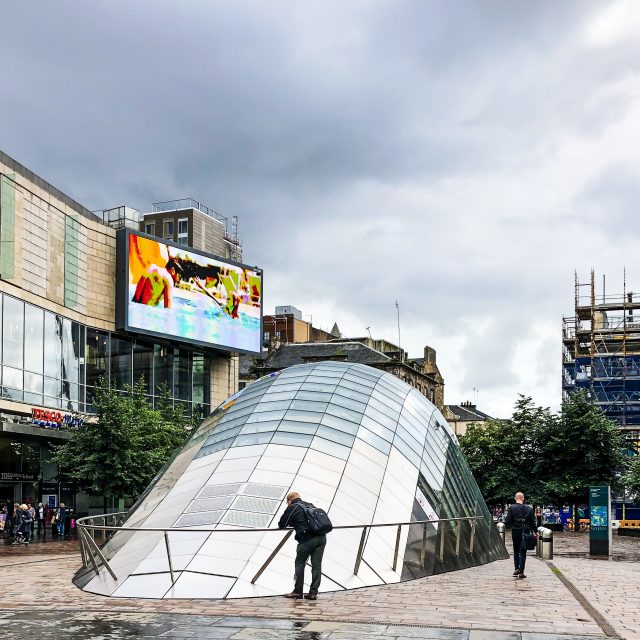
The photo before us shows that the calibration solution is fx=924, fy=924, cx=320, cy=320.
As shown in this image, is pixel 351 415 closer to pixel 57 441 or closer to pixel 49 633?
pixel 49 633

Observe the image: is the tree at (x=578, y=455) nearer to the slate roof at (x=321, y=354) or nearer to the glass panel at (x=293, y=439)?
the glass panel at (x=293, y=439)

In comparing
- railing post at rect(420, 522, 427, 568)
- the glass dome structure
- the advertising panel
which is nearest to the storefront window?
the advertising panel

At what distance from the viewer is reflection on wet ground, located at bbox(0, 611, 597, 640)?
9.36m

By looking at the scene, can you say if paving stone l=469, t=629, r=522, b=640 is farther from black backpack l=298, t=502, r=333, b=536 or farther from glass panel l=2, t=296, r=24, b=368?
glass panel l=2, t=296, r=24, b=368

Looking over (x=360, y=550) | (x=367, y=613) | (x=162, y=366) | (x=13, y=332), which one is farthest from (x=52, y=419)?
(x=367, y=613)

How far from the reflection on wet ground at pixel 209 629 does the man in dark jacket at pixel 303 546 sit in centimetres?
182

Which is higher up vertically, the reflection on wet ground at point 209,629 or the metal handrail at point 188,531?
the metal handrail at point 188,531

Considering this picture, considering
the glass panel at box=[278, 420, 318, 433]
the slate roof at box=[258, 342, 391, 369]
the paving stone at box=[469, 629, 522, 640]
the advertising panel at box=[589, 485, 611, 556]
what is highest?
the slate roof at box=[258, 342, 391, 369]

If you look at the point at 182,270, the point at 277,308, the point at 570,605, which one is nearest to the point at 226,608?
the point at 570,605

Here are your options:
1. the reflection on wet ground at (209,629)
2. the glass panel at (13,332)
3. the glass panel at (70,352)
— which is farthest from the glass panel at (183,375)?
the reflection on wet ground at (209,629)

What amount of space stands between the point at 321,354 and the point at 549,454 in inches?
1515

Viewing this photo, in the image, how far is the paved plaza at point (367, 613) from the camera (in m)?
9.66

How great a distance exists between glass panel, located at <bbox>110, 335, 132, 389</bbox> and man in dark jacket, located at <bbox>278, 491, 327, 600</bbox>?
3703 centimetres

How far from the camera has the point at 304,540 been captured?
12.4 m
